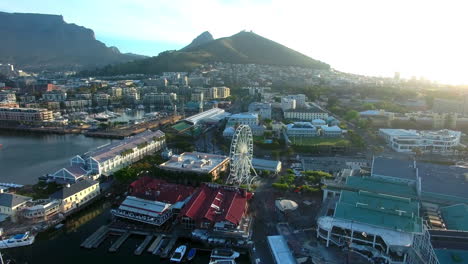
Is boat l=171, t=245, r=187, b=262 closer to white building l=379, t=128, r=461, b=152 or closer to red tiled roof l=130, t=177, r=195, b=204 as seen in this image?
red tiled roof l=130, t=177, r=195, b=204

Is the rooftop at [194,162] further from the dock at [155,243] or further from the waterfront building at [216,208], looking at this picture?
the dock at [155,243]

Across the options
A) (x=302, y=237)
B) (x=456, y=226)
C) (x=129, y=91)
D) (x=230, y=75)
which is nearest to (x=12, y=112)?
(x=129, y=91)

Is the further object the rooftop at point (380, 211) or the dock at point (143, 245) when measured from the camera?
the dock at point (143, 245)

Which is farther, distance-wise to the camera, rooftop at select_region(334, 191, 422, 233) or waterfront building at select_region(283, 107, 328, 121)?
waterfront building at select_region(283, 107, 328, 121)

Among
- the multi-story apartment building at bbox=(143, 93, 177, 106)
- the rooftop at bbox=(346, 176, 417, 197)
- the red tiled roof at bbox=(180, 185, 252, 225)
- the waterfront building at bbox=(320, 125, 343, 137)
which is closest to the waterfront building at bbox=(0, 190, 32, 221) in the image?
the red tiled roof at bbox=(180, 185, 252, 225)

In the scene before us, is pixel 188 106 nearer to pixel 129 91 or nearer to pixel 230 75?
pixel 129 91

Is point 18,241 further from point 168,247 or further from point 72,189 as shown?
point 168,247

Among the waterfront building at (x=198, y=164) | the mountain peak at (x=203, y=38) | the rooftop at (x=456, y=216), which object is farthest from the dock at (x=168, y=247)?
the mountain peak at (x=203, y=38)
